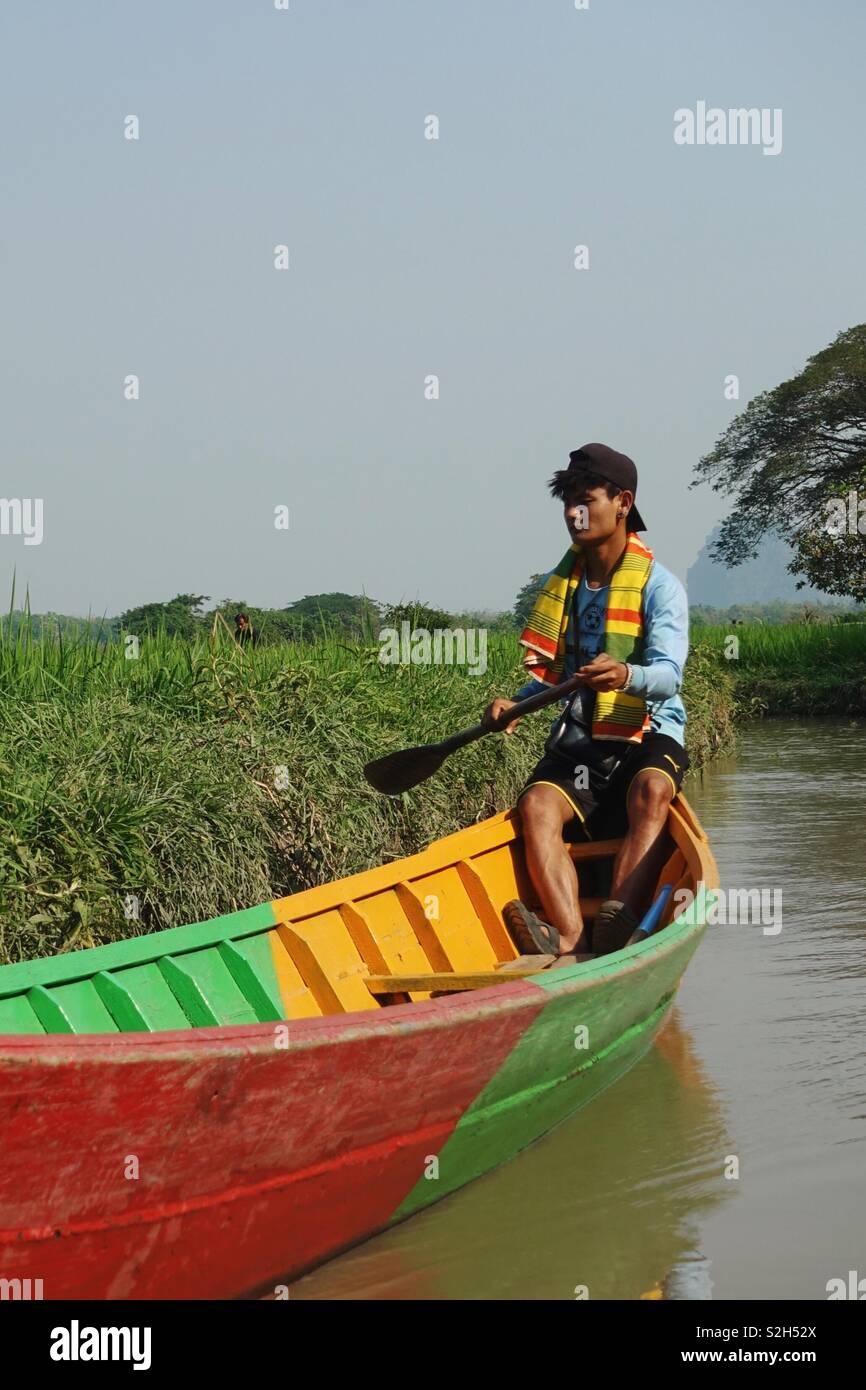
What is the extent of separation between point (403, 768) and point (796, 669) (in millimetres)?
16129

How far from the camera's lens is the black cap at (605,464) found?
5016 millimetres

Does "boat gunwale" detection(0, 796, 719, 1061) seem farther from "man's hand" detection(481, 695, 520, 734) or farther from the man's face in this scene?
the man's face

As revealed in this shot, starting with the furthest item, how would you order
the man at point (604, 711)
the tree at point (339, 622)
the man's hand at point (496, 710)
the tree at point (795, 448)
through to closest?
1. the tree at point (795, 448)
2. the tree at point (339, 622)
3. the man's hand at point (496, 710)
4. the man at point (604, 711)

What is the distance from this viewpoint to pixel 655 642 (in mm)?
5012

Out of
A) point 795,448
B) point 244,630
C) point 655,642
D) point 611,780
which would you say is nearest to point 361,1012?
point 655,642

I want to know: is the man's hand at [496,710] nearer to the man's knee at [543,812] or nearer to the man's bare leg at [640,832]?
the man's knee at [543,812]

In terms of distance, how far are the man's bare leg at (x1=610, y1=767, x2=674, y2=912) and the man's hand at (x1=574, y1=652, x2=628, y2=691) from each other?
44 cm

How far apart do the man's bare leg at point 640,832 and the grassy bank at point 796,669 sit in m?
14.4

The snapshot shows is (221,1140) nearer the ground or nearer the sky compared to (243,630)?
nearer the ground

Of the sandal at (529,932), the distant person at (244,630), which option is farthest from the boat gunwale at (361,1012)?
the distant person at (244,630)

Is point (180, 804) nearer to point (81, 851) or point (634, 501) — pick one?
point (81, 851)

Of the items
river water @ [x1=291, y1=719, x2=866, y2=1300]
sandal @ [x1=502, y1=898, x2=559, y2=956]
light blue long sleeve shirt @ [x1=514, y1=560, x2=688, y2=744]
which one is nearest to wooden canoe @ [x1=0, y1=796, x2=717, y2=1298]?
river water @ [x1=291, y1=719, x2=866, y2=1300]

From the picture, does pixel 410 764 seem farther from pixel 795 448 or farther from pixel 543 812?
pixel 795 448

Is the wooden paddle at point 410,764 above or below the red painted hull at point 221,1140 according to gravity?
above
